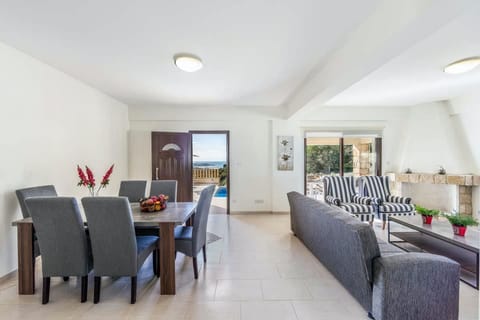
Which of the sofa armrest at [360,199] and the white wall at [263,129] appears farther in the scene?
the white wall at [263,129]

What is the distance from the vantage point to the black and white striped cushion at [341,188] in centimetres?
501

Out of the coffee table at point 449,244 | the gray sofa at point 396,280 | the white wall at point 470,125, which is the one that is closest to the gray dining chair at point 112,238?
the gray sofa at point 396,280

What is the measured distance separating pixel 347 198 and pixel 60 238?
4.69 metres

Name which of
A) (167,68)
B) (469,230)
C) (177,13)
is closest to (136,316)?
(177,13)

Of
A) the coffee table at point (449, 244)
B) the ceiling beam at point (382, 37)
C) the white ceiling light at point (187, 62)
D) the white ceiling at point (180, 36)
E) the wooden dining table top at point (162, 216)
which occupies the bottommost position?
the coffee table at point (449, 244)

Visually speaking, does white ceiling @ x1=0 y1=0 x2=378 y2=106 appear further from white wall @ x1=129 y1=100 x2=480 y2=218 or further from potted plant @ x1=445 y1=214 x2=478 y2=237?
potted plant @ x1=445 y1=214 x2=478 y2=237

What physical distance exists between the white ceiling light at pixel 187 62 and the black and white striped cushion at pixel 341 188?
348 cm

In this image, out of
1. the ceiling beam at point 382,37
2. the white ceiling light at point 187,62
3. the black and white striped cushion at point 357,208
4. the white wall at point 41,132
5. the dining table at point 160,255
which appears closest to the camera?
the ceiling beam at point 382,37

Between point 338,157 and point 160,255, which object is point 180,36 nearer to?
point 160,255

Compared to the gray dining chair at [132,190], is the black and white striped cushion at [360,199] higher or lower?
lower

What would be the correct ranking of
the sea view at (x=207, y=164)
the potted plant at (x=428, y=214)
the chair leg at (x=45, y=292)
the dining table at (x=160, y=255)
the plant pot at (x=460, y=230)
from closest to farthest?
the chair leg at (x=45, y=292) → the dining table at (x=160, y=255) → the plant pot at (x=460, y=230) → the potted plant at (x=428, y=214) → the sea view at (x=207, y=164)

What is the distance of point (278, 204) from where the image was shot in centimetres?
592

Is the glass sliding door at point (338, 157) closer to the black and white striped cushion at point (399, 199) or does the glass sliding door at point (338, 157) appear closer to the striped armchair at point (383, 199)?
the striped armchair at point (383, 199)

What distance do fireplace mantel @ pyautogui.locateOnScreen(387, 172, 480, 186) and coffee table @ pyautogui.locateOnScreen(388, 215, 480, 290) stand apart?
2323 millimetres
